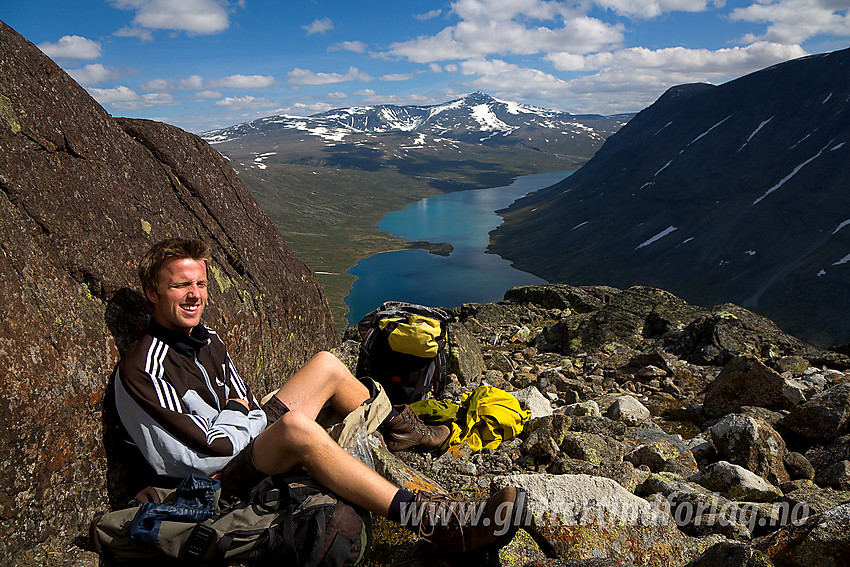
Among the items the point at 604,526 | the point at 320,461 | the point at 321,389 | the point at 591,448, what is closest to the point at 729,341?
the point at 591,448

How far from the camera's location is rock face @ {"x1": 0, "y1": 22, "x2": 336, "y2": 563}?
4.30 metres

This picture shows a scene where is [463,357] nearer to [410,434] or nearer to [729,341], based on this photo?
[410,434]

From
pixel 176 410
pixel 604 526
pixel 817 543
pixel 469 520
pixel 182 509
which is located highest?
pixel 176 410

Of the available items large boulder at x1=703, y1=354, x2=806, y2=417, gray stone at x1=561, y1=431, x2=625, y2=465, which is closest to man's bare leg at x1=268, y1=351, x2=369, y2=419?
gray stone at x1=561, y1=431, x2=625, y2=465

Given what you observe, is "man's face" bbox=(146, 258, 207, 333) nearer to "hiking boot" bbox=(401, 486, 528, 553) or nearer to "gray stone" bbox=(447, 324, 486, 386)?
"hiking boot" bbox=(401, 486, 528, 553)

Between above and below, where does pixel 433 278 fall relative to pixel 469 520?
below

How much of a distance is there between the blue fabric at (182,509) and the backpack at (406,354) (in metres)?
4.14

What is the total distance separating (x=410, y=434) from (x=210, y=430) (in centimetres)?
271

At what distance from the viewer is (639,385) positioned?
11.6 meters

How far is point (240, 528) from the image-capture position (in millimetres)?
4203

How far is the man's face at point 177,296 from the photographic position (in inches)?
192

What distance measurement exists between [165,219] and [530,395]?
21.2ft

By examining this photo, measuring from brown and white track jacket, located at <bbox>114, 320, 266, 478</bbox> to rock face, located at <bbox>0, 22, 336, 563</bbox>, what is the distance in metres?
0.52

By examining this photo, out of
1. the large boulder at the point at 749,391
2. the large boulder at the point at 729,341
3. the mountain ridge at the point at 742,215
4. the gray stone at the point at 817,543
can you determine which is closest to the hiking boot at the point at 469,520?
the gray stone at the point at 817,543
